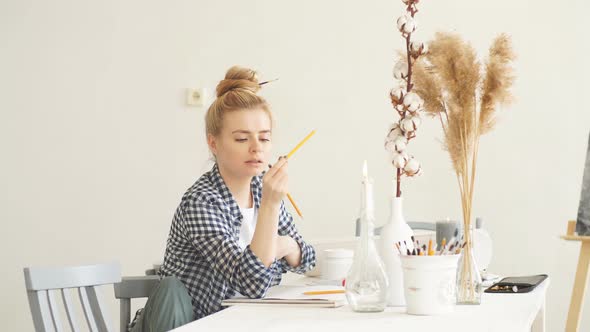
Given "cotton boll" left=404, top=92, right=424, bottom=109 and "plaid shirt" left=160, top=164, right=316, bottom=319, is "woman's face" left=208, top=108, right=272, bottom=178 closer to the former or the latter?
"plaid shirt" left=160, top=164, right=316, bottom=319

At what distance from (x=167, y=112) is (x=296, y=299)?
2.40m

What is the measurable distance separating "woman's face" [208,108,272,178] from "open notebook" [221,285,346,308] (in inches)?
11.8

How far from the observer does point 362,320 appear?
4.27 feet

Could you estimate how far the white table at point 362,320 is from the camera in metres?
1.24

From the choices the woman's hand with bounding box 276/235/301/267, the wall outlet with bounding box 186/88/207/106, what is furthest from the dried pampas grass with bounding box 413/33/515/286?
the wall outlet with bounding box 186/88/207/106

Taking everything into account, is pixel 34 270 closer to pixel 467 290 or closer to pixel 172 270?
pixel 172 270

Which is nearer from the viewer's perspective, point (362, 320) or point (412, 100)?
point (362, 320)

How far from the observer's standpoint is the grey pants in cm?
154

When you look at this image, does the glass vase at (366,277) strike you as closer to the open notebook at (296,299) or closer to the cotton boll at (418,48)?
the open notebook at (296,299)

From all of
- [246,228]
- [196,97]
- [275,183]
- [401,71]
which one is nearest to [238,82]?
[246,228]

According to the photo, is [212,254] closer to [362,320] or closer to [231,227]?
[231,227]

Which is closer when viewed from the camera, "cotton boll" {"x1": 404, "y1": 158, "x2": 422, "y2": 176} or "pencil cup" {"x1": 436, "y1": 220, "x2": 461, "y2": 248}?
"cotton boll" {"x1": 404, "y1": 158, "x2": 422, "y2": 176}

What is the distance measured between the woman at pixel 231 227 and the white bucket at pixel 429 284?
361 mm

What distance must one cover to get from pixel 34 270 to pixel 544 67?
103 inches
